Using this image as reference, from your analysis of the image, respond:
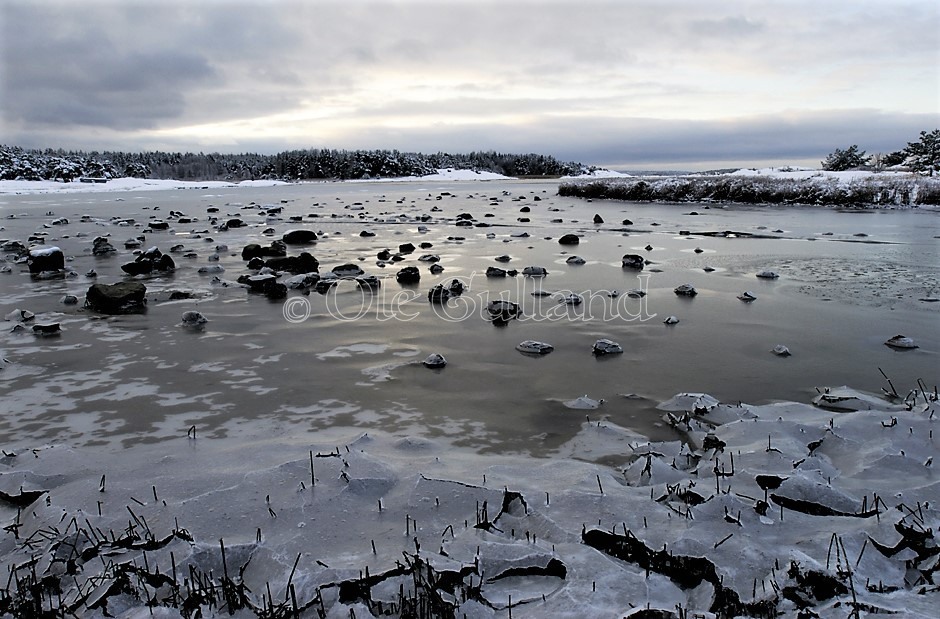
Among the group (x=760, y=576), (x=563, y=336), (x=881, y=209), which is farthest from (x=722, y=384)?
(x=881, y=209)

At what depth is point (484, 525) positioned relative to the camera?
3.71 meters

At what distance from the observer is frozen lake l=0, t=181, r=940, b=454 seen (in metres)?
5.66

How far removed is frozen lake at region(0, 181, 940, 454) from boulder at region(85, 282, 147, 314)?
0.90 feet

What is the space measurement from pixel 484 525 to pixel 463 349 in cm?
411

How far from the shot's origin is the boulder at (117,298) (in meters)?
9.92

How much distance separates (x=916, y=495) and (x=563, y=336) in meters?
4.80

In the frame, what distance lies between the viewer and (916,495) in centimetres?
388

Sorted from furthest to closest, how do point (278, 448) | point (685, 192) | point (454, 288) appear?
1. point (685, 192)
2. point (454, 288)
3. point (278, 448)

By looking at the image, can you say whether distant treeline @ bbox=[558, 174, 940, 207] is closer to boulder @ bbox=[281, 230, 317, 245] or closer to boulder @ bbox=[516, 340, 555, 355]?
boulder @ bbox=[281, 230, 317, 245]

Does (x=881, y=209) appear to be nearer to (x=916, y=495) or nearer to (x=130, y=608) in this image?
(x=916, y=495)

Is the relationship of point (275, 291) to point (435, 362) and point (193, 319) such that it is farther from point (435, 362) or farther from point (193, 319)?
point (435, 362)

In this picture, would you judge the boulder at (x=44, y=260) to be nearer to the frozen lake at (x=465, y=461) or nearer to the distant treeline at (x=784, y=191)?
the frozen lake at (x=465, y=461)

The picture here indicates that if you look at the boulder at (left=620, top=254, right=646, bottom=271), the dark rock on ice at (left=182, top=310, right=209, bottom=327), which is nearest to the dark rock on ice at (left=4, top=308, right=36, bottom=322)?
the dark rock on ice at (left=182, top=310, right=209, bottom=327)

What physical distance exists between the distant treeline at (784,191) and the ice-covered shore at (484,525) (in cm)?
3635
